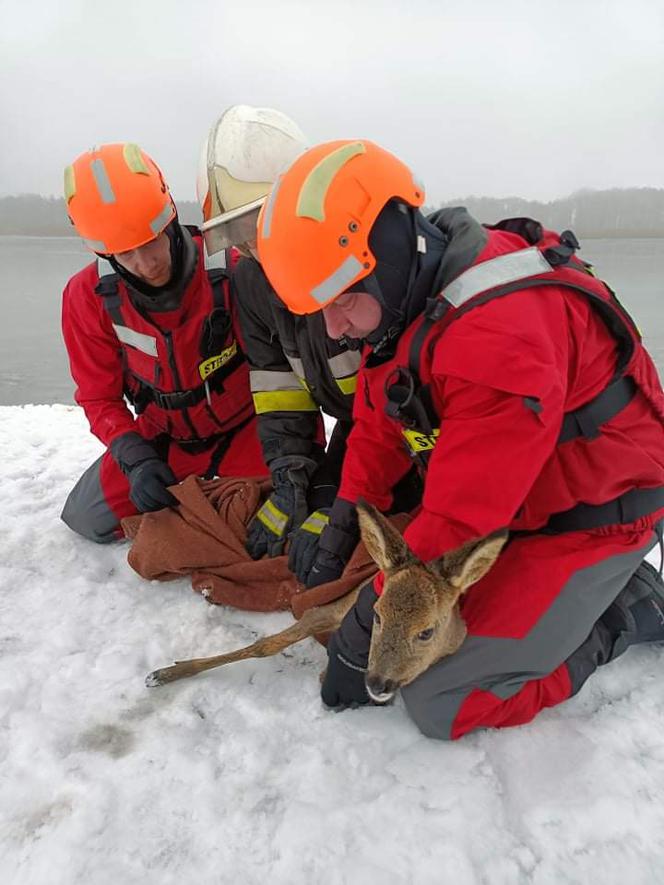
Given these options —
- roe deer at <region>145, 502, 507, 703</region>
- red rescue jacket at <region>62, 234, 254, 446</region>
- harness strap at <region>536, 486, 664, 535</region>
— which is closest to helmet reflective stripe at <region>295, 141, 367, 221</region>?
roe deer at <region>145, 502, 507, 703</region>

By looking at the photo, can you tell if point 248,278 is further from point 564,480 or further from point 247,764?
point 247,764

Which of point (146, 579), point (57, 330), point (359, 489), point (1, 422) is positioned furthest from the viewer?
point (57, 330)

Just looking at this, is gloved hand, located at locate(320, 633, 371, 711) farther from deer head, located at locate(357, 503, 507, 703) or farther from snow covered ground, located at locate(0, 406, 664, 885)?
deer head, located at locate(357, 503, 507, 703)

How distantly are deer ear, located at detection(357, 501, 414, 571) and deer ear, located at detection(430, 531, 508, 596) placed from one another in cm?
12

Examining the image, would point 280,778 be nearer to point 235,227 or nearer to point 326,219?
point 326,219

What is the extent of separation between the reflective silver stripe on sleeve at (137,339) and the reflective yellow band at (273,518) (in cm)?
109

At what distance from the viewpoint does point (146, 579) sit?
11.7ft

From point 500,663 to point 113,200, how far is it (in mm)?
2689

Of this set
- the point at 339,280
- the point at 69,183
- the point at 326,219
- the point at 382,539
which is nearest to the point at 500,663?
the point at 382,539

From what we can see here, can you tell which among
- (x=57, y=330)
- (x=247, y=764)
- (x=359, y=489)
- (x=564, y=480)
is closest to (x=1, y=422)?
(x=359, y=489)

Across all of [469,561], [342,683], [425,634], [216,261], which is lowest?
[342,683]

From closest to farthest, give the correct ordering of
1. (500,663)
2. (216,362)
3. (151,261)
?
(500,663) < (151,261) < (216,362)

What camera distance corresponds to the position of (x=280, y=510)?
349 centimetres

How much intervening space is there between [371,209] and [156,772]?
2.08 m
